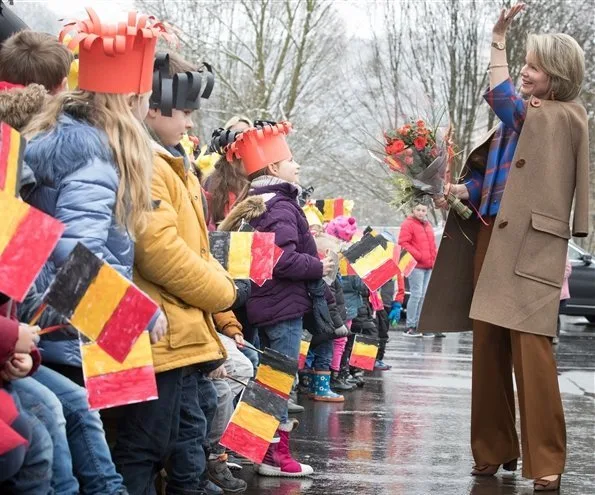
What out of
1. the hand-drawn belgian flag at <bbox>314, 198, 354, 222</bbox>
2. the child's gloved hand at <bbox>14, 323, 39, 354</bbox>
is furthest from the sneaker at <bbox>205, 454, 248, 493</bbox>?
the hand-drawn belgian flag at <bbox>314, 198, 354, 222</bbox>

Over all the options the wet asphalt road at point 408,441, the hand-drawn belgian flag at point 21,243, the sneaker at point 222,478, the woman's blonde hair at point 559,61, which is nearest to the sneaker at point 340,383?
the wet asphalt road at point 408,441

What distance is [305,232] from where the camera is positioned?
7.41 meters

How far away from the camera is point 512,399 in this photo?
23.3 feet

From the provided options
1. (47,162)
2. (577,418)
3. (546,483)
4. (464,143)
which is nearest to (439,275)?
(546,483)

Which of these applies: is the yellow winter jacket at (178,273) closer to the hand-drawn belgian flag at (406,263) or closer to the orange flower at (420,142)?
the orange flower at (420,142)

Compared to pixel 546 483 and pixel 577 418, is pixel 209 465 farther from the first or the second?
pixel 577 418

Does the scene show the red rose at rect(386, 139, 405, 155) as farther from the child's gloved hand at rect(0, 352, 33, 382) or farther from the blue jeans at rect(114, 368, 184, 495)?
the child's gloved hand at rect(0, 352, 33, 382)

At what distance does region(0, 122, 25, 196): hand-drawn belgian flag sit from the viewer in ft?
11.9

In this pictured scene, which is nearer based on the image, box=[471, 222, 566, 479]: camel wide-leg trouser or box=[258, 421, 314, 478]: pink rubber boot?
box=[471, 222, 566, 479]: camel wide-leg trouser

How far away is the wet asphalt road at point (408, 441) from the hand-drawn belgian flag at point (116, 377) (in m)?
2.34

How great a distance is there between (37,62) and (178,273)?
Answer: 113 cm

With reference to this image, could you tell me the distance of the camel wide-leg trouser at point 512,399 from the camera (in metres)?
6.70

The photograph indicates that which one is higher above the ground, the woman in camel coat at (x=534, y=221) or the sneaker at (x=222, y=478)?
the woman in camel coat at (x=534, y=221)

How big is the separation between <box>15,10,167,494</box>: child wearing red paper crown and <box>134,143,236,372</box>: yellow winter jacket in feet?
0.54
